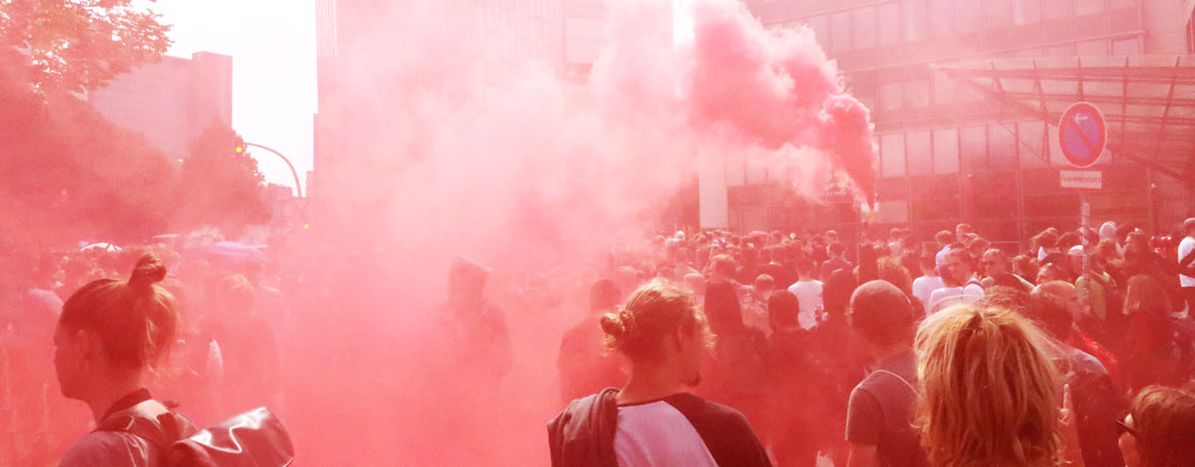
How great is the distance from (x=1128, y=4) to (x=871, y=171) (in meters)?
12.3

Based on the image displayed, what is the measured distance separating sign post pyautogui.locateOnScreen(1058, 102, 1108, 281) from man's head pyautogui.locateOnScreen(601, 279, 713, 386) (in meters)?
6.34

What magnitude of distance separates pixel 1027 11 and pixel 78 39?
28.0 metres

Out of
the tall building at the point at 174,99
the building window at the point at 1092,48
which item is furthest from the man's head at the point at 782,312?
the tall building at the point at 174,99

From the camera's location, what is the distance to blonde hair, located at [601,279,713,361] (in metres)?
2.78

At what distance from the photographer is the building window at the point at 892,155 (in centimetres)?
3200

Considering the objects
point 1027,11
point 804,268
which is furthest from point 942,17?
point 804,268

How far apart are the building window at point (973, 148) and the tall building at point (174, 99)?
294 ft

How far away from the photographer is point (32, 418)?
737cm

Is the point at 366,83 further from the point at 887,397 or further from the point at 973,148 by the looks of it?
the point at 973,148

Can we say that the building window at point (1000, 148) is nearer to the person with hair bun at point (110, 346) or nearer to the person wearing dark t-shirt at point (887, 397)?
the person wearing dark t-shirt at point (887, 397)

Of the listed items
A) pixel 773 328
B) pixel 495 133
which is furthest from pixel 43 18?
pixel 773 328

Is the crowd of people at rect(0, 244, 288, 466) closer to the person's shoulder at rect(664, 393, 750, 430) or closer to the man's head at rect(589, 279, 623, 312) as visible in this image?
the person's shoulder at rect(664, 393, 750, 430)

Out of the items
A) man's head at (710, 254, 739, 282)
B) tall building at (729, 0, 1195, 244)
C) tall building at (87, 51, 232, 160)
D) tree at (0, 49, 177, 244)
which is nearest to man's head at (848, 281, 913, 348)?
man's head at (710, 254, 739, 282)

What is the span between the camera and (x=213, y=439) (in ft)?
7.36
